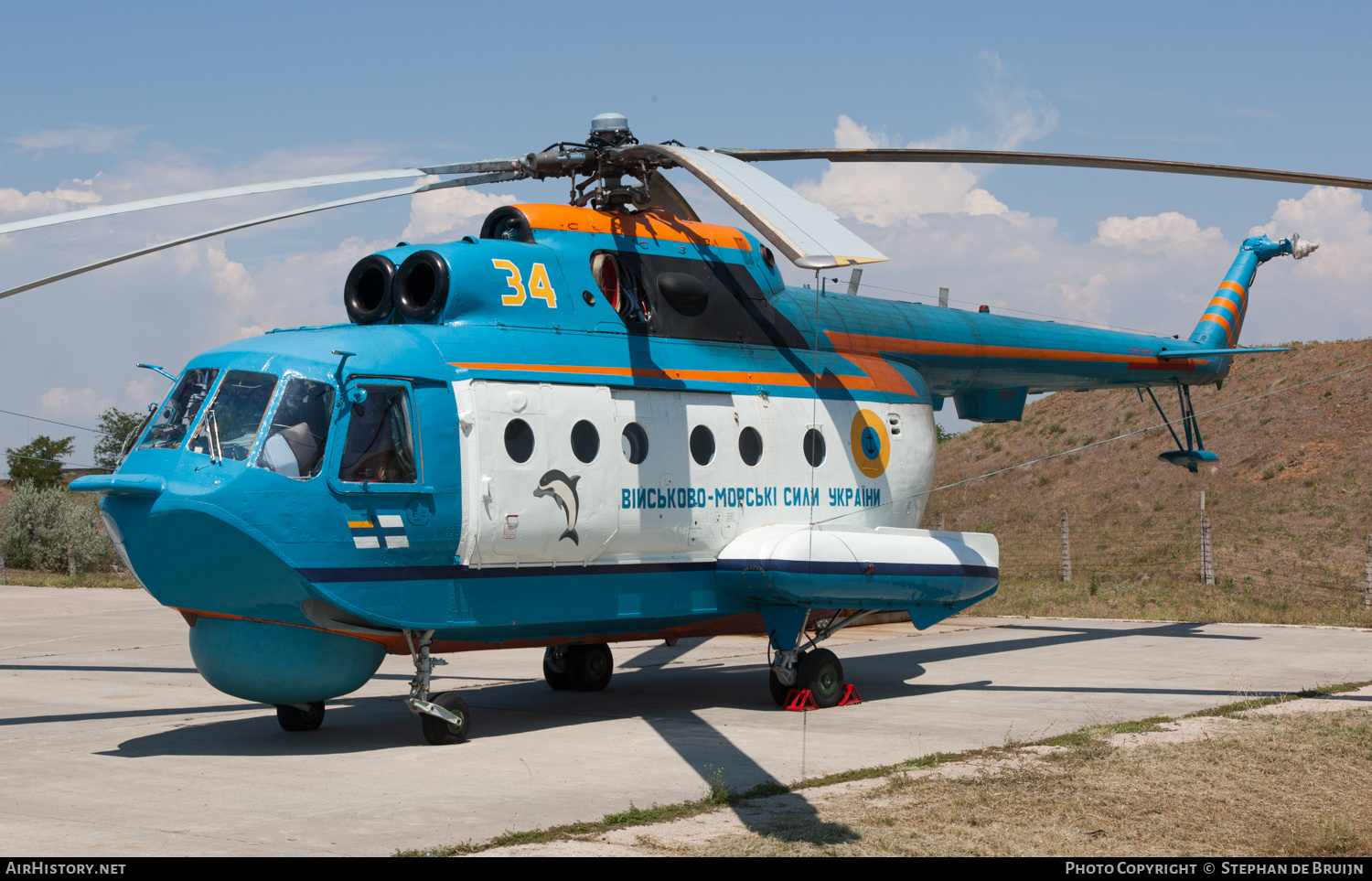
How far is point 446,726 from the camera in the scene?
10.2 metres

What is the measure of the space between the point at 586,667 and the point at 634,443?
371 cm

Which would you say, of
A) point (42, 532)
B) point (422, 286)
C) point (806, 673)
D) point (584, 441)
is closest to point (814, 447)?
point (806, 673)

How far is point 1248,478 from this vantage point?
43094mm

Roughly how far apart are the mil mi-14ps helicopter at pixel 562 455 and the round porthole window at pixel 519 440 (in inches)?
1.2

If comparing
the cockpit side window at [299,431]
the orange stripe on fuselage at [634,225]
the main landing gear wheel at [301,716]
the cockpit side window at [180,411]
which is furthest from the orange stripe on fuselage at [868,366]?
the main landing gear wheel at [301,716]

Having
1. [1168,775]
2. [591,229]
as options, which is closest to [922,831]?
[1168,775]

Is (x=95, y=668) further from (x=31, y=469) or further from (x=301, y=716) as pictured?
(x=31, y=469)

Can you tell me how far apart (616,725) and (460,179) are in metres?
5.42

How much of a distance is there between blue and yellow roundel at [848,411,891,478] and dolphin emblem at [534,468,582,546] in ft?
12.6

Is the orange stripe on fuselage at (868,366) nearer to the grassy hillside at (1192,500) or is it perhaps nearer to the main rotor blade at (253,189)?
the main rotor blade at (253,189)

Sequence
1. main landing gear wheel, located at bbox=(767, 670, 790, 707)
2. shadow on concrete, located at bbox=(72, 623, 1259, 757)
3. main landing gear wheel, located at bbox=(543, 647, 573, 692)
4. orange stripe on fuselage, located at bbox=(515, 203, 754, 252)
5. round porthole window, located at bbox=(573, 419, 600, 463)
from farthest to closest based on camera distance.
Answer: main landing gear wheel, located at bbox=(543, 647, 573, 692) < main landing gear wheel, located at bbox=(767, 670, 790, 707) < orange stripe on fuselage, located at bbox=(515, 203, 754, 252) < round porthole window, located at bbox=(573, 419, 600, 463) < shadow on concrete, located at bbox=(72, 623, 1259, 757)

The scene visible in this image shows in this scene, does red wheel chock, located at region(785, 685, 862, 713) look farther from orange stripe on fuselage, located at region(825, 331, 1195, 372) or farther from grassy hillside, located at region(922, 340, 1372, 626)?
grassy hillside, located at region(922, 340, 1372, 626)

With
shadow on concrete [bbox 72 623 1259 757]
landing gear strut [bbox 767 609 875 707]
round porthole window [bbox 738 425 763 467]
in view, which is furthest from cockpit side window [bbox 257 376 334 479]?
landing gear strut [bbox 767 609 875 707]

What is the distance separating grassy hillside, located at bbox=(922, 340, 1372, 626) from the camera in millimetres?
25906
